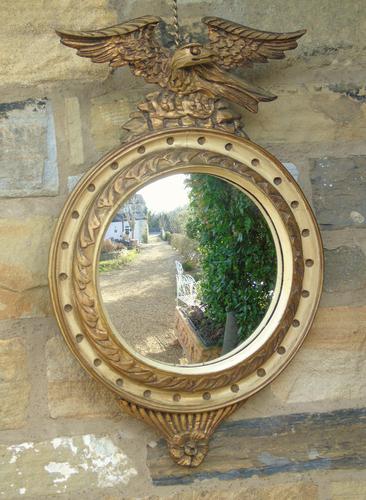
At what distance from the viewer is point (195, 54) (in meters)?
0.92

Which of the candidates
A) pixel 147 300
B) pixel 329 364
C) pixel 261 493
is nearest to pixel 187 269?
pixel 147 300

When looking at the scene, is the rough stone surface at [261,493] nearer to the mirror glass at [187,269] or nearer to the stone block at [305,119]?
the mirror glass at [187,269]

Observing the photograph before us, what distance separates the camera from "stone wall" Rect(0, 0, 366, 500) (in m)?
0.98

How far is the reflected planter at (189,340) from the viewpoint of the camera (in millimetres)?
977

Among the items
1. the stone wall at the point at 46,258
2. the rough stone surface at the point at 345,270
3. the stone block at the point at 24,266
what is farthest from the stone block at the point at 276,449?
the stone block at the point at 24,266

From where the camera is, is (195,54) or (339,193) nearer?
(195,54)

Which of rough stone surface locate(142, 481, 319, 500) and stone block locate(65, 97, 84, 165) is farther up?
stone block locate(65, 97, 84, 165)

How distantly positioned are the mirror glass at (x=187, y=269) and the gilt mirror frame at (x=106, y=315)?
0.8 inches

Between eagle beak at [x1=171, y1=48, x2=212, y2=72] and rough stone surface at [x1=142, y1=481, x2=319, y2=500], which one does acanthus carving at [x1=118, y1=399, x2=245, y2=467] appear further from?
eagle beak at [x1=171, y1=48, x2=212, y2=72]

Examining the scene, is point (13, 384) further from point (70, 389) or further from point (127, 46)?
point (127, 46)

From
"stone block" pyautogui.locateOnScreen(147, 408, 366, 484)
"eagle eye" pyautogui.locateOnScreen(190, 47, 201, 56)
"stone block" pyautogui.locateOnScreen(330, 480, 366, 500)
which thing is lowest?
"stone block" pyautogui.locateOnScreen(330, 480, 366, 500)

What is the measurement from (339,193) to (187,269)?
1.22 feet

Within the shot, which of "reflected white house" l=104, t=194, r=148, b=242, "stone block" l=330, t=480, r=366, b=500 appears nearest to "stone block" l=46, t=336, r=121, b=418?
"reflected white house" l=104, t=194, r=148, b=242

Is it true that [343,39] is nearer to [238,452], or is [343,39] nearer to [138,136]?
[138,136]
